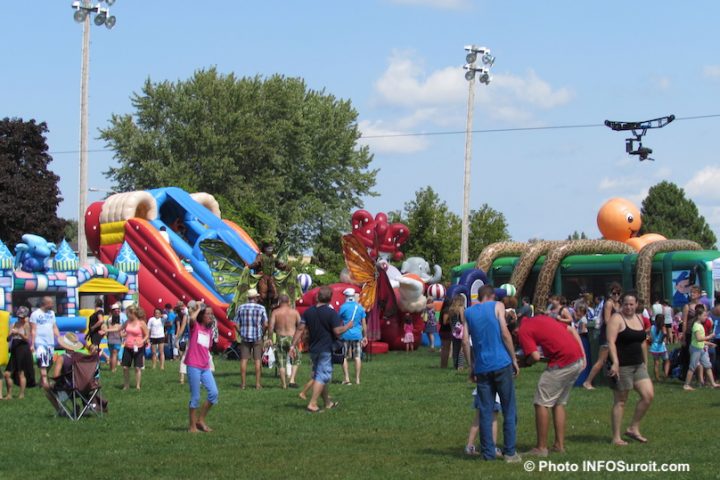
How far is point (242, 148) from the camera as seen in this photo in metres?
52.8

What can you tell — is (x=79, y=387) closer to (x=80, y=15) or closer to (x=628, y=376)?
(x=628, y=376)

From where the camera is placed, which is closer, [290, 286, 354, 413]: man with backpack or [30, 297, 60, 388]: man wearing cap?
[290, 286, 354, 413]: man with backpack

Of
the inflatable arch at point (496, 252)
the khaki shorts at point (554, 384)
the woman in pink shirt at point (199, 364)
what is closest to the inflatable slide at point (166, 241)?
the inflatable arch at point (496, 252)

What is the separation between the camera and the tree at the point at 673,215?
72562mm

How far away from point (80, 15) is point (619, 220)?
18.3 m

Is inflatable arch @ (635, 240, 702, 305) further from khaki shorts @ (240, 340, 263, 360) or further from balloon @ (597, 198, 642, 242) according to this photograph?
khaki shorts @ (240, 340, 263, 360)

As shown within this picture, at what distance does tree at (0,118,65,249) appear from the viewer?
47.2m

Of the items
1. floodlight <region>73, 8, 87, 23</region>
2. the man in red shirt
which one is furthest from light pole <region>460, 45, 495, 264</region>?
the man in red shirt

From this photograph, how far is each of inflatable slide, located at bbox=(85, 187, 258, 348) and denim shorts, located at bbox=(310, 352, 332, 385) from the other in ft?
41.3

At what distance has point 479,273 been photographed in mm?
26219

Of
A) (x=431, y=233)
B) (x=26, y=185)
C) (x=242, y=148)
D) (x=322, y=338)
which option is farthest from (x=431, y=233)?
(x=322, y=338)

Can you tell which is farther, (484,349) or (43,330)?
(43,330)

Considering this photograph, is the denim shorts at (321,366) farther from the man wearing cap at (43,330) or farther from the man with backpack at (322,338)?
the man wearing cap at (43,330)

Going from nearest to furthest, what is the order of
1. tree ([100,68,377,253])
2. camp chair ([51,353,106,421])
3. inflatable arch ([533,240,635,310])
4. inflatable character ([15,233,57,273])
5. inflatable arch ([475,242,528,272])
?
1. camp chair ([51,353,106,421])
2. inflatable character ([15,233,57,273])
3. inflatable arch ([533,240,635,310])
4. inflatable arch ([475,242,528,272])
5. tree ([100,68,377,253])
